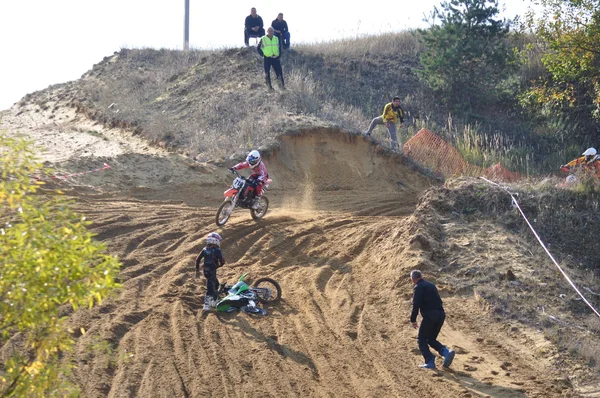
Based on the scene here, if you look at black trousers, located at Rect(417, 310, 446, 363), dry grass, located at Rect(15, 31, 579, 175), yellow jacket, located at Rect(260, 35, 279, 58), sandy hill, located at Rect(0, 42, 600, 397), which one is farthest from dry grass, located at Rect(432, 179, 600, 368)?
yellow jacket, located at Rect(260, 35, 279, 58)

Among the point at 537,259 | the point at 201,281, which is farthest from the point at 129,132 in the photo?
the point at 537,259

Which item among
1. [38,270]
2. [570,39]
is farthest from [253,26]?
[38,270]

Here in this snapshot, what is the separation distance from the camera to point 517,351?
423 inches

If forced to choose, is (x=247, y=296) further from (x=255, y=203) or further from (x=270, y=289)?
(x=255, y=203)

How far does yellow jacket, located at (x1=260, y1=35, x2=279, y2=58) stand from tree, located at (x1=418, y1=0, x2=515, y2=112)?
8811 millimetres

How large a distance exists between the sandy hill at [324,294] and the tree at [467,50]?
37.4 ft

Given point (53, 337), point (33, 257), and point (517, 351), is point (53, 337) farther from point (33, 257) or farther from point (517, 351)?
point (517, 351)

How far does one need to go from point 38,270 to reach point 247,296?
7.13 m

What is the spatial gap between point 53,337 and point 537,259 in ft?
33.0

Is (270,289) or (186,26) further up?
(186,26)

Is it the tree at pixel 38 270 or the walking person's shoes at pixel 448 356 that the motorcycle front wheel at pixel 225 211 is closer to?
the walking person's shoes at pixel 448 356

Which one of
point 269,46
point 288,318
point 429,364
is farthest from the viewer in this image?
point 269,46

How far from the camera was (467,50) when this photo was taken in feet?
99.4

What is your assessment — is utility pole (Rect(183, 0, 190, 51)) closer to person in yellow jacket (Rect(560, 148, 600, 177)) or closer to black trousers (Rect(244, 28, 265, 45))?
black trousers (Rect(244, 28, 265, 45))
